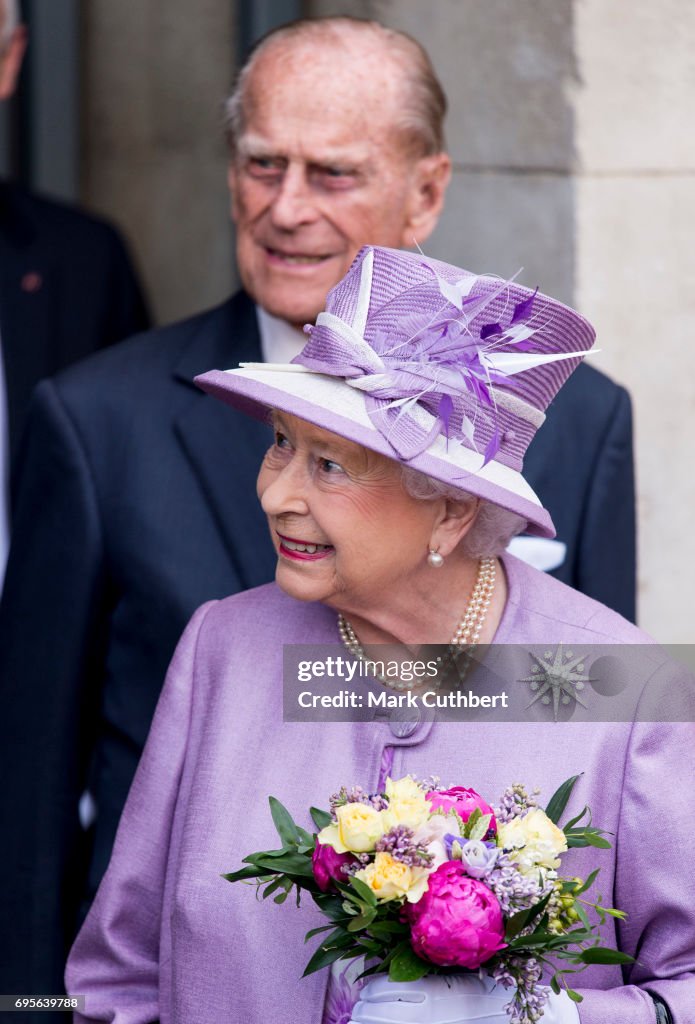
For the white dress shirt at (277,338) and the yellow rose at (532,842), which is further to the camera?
A: the white dress shirt at (277,338)

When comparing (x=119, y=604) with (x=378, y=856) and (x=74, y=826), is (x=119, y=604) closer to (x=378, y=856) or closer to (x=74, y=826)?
(x=74, y=826)

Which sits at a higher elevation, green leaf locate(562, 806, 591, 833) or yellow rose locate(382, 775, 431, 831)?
yellow rose locate(382, 775, 431, 831)

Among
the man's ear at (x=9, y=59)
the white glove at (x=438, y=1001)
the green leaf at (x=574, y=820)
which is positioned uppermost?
the man's ear at (x=9, y=59)

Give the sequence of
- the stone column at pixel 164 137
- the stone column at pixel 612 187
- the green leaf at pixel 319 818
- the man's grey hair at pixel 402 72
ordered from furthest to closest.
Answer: the stone column at pixel 164 137, the stone column at pixel 612 187, the man's grey hair at pixel 402 72, the green leaf at pixel 319 818

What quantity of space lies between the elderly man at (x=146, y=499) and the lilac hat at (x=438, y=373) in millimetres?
745

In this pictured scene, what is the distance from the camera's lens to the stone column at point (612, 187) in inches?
142

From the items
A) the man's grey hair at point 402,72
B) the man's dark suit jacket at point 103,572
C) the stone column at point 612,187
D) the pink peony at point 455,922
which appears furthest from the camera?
the stone column at point 612,187

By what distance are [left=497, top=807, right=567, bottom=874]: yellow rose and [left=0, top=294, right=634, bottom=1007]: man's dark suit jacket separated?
1.05m

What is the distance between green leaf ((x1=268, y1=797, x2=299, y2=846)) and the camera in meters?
2.13

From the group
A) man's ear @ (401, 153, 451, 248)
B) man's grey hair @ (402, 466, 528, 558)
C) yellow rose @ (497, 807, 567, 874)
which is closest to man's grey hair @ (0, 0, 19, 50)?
man's ear @ (401, 153, 451, 248)

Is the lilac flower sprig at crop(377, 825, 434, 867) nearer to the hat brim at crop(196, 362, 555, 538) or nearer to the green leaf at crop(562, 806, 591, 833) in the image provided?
the green leaf at crop(562, 806, 591, 833)

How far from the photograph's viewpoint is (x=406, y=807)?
201 cm

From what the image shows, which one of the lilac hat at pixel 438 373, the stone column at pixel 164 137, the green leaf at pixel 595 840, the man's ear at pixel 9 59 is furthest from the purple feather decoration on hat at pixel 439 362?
the stone column at pixel 164 137

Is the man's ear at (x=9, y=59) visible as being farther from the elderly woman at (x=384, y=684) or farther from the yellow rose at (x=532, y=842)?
the yellow rose at (x=532, y=842)
